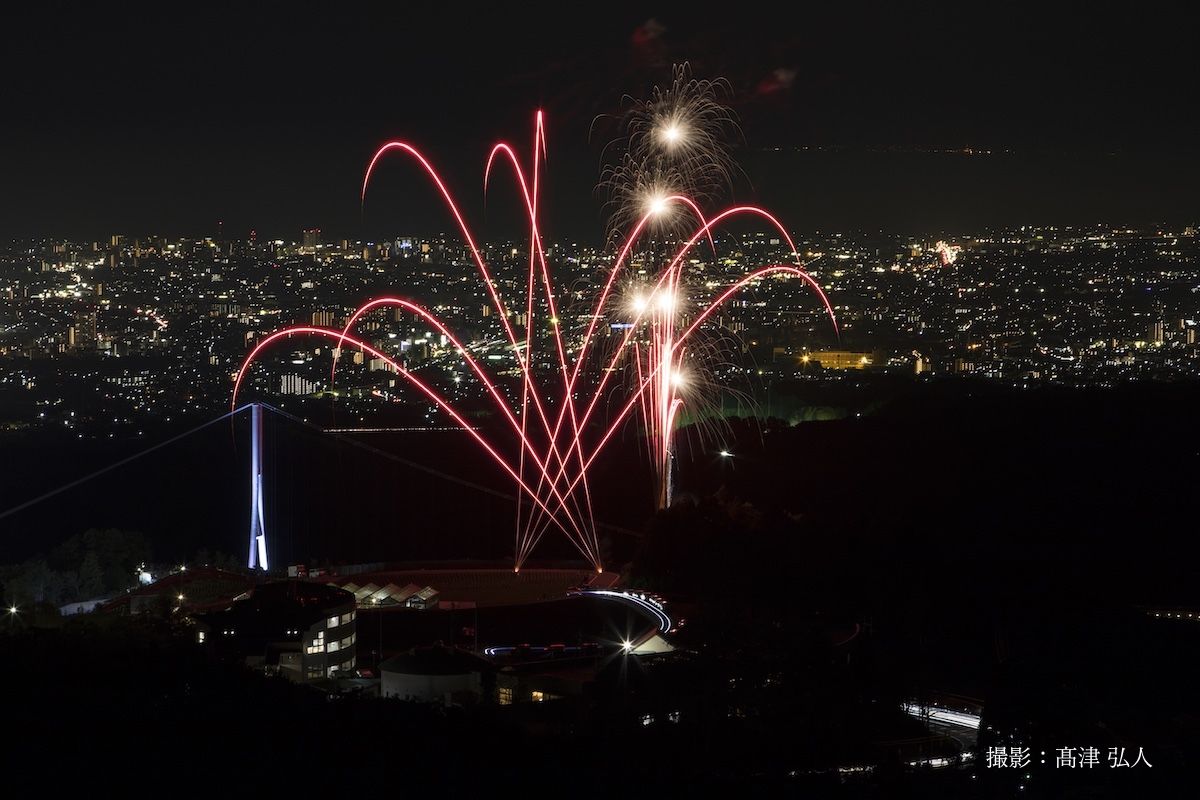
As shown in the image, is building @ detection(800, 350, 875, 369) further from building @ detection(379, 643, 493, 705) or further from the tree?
building @ detection(379, 643, 493, 705)

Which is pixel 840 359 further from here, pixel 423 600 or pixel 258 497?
pixel 423 600

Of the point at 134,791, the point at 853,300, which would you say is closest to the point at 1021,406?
the point at 853,300

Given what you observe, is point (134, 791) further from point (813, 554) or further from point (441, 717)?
point (813, 554)

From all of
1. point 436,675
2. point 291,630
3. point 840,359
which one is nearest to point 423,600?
point 291,630

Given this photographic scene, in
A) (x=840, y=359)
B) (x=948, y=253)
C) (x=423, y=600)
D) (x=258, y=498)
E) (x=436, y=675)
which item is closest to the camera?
(x=436, y=675)

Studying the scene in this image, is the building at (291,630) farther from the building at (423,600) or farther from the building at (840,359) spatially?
the building at (840,359)

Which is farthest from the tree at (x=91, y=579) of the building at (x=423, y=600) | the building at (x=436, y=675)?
the building at (x=436, y=675)
